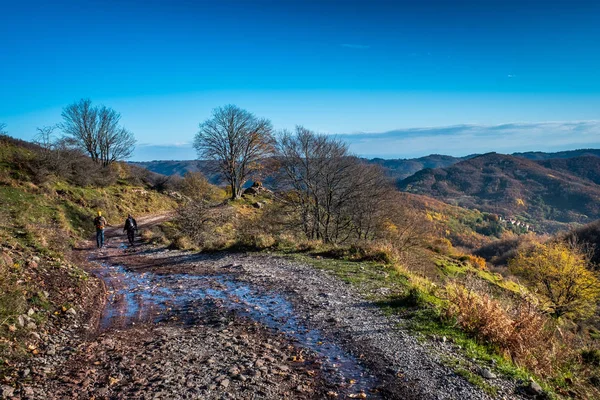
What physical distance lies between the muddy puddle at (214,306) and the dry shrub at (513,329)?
2.92 m

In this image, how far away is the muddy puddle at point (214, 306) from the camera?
577cm

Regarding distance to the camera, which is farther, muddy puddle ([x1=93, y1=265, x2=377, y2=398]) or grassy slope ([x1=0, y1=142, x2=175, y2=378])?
grassy slope ([x1=0, y1=142, x2=175, y2=378])

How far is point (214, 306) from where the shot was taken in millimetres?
8820

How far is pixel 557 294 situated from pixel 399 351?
147 ft

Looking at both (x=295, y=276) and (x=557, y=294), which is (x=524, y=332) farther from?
(x=557, y=294)

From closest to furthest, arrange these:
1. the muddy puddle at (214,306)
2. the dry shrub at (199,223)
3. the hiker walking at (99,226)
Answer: the muddy puddle at (214,306), the hiker walking at (99,226), the dry shrub at (199,223)

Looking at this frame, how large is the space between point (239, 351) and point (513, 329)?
537cm

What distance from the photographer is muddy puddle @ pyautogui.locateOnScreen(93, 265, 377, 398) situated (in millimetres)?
5770

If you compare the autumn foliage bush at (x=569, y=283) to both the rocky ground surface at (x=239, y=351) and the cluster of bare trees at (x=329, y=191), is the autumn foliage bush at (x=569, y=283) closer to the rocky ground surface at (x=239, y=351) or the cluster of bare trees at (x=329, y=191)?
the cluster of bare trees at (x=329, y=191)

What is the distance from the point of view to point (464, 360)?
5887 millimetres

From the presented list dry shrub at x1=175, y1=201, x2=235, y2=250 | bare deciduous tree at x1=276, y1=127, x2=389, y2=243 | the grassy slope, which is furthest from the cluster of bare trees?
the grassy slope

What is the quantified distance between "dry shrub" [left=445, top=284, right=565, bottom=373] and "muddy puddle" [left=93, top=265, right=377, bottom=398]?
2922mm

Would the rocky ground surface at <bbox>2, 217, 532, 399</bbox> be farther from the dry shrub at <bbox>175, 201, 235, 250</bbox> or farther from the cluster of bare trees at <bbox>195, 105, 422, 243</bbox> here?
the cluster of bare trees at <bbox>195, 105, 422, 243</bbox>

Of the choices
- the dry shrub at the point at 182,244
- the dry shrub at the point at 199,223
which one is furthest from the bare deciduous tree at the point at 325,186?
the dry shrub at the point at 182,244
